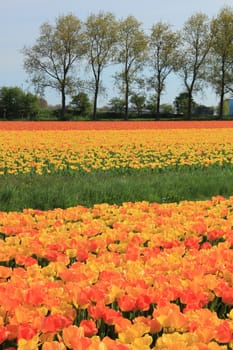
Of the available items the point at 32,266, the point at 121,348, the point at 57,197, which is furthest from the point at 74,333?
the point at 57,197

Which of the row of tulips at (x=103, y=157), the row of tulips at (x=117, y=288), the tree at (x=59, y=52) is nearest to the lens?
the row of tulips at (x=117, y=288)

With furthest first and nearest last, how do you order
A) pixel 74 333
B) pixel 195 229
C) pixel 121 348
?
pixel 195 229, pixel 74 333, pixel 121 348

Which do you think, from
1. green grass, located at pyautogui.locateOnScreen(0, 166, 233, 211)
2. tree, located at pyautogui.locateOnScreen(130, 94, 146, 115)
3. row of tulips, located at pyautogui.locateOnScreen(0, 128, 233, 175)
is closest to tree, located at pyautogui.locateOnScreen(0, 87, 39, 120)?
tree, located at pyautogui.locateOnScreen(130, 94, 146, 115)

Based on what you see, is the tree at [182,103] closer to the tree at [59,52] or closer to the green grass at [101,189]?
the tree at [59,52]

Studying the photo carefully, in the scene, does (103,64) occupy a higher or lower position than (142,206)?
higher

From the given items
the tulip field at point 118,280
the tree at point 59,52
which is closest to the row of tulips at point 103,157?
the tulip field at point 118,280

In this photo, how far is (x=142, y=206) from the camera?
21.8ft

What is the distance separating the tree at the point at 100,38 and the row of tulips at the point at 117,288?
57.7 m

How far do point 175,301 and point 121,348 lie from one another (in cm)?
110

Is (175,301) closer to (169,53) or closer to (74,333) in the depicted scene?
(74,333)

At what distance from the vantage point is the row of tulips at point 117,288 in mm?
2252

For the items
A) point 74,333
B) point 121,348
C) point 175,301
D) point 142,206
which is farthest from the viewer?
point 142,206

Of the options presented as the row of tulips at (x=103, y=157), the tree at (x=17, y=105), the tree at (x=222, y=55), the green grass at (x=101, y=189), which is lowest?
the green grass at (x=101, y=189)

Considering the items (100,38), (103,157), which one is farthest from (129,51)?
(103,157)
